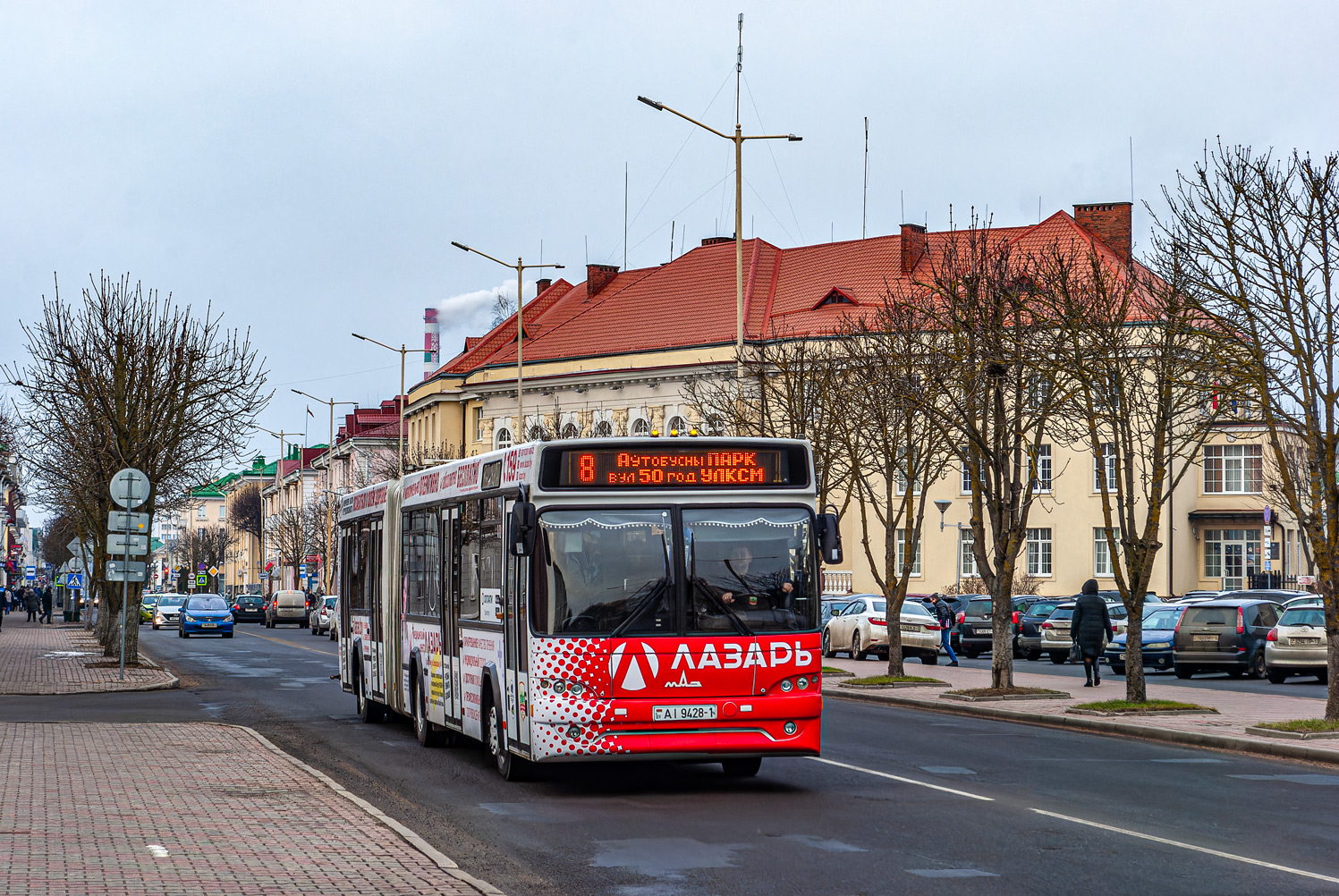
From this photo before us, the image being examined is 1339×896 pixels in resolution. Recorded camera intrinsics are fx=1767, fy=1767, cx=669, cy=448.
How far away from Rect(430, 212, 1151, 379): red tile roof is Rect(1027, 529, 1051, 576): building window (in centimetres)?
1182

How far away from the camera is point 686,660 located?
542 inches

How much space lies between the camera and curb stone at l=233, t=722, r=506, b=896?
962 cm

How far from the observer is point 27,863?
9.92 meters

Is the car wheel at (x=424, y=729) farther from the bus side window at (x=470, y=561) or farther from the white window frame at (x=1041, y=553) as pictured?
the white window frame at (x=1041, y=553)

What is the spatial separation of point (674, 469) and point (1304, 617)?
838 inches

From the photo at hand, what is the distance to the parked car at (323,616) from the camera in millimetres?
63606

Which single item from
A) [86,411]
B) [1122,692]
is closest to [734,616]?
[1122,692]

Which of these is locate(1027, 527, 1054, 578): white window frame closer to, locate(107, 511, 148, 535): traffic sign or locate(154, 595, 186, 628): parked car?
locate(154, 595, 186, 628): parked car

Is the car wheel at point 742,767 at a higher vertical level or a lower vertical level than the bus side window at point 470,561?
lower

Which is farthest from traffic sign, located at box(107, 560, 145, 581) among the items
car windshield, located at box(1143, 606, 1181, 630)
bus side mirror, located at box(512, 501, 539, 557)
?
car windshield, located at box(1143, 606, 1181, 630)

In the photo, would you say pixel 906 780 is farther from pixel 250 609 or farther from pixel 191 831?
pixel 250 609

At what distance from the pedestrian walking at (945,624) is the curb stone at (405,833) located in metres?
26.1

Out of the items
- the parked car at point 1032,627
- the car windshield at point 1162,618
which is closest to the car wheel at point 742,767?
the car windshield at point 1162,618

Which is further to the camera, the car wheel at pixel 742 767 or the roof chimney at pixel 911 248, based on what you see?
the roof chimney at pixel 911 248
